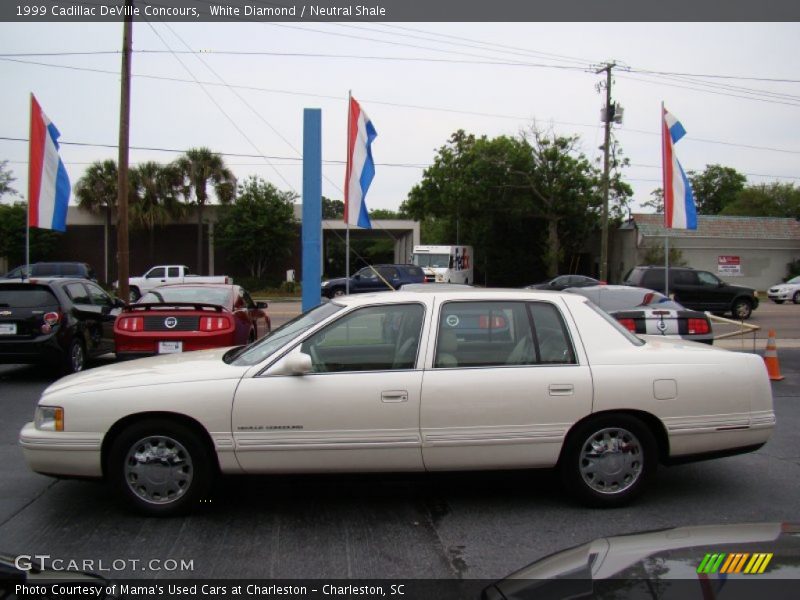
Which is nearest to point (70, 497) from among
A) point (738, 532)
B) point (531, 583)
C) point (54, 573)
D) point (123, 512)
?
point (123, 512)

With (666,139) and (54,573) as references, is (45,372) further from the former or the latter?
(666,139)

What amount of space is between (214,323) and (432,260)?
26.1 meters

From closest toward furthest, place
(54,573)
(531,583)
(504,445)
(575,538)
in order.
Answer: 1. (531,583)
2. (54,573)
3. (575,538)
4. (504,445)

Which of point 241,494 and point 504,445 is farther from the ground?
point 504,445

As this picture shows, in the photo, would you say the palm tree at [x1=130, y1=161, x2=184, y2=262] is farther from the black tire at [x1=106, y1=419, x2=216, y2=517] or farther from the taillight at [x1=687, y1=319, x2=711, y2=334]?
the black tire at [x1=106, y1=419, x2=216, y2=517]

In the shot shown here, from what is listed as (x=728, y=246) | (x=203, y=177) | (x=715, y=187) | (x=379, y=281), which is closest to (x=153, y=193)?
(x=203, y=177)

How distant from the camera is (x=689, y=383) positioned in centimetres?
475

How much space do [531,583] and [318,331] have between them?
2754mm

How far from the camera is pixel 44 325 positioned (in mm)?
9641

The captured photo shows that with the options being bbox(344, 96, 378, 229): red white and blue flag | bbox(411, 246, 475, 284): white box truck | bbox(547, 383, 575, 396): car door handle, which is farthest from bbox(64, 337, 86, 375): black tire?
bbox(411, 246, 475, 284): white box truck

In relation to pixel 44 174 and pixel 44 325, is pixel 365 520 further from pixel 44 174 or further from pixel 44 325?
pixel 44 174

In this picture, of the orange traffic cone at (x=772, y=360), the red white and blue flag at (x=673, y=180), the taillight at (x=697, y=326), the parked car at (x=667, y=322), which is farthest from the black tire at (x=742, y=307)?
the taillight at (x=697, y=326)

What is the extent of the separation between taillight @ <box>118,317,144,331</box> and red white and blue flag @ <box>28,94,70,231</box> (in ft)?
20.6

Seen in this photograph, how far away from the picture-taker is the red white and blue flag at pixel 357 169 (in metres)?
11.2
